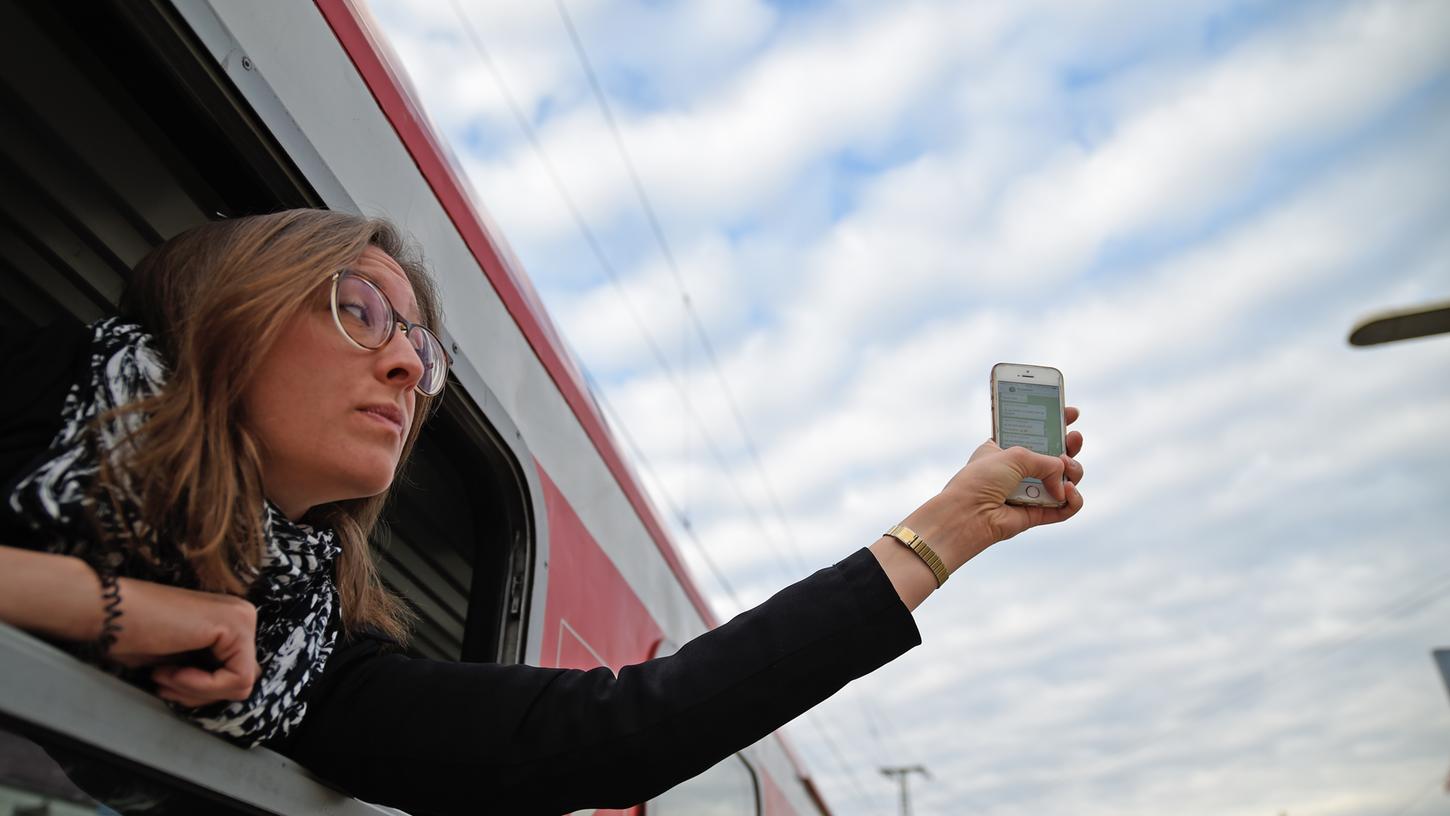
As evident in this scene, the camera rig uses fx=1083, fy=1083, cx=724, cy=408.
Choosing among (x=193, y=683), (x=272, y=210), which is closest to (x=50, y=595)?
(x=193, y=683)

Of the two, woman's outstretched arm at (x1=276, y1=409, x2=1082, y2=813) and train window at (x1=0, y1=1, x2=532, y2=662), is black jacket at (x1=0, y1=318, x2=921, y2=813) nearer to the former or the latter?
woman's outstretched arm at (x1=276, y1=409, x2=1082, y2=813)

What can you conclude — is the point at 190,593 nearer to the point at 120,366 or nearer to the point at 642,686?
the point at 120,366

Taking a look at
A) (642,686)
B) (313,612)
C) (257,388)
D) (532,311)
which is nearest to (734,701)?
(642,686)

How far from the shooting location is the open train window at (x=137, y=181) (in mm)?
1473

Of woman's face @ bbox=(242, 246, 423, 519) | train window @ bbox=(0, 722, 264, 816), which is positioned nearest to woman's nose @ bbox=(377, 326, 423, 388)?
woman's face @ bbox=(242, 246, 423, 519)

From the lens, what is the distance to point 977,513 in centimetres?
125

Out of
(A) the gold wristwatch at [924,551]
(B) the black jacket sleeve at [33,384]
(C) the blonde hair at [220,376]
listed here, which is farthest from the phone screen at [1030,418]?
(B) the black jacket sleeve at [33,384]

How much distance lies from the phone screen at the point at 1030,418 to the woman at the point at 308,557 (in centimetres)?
12

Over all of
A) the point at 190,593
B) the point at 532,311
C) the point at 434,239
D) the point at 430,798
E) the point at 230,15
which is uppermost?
the point at 532,311

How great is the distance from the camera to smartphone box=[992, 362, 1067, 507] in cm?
148

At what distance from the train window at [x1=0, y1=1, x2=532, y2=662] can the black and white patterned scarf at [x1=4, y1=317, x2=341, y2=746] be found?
1.86 feet

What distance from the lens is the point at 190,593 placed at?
0.96 metres

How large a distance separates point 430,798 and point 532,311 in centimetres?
161

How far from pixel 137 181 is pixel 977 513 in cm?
147
